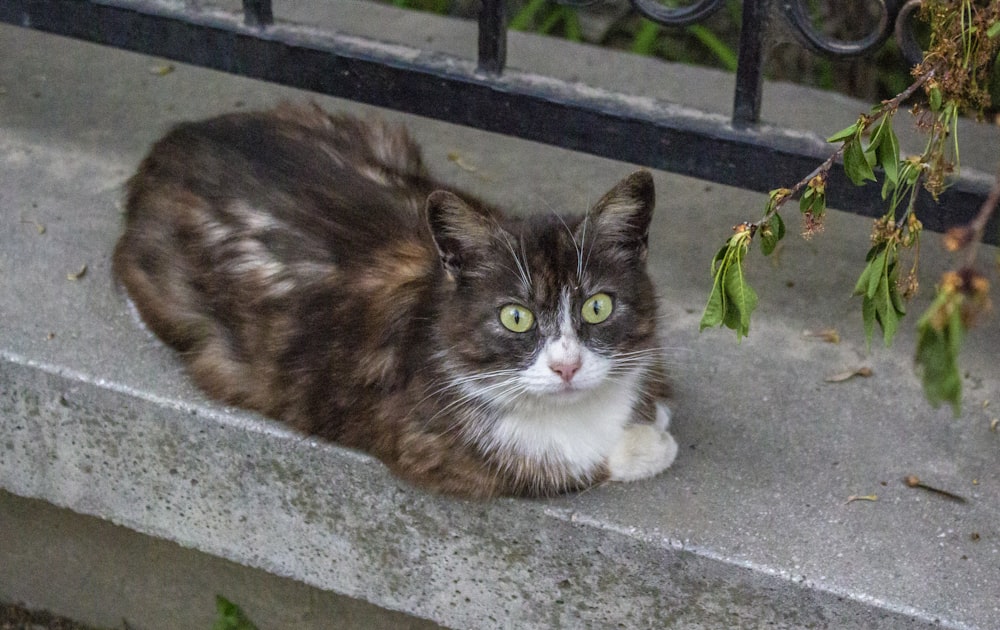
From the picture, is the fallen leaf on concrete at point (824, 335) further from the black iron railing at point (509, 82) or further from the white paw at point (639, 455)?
the white paw at point (639, 455)

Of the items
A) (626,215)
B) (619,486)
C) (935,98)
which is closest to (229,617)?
(619,486)

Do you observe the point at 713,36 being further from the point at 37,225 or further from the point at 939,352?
the point at 939,352

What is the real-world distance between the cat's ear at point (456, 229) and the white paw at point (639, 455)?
44 centimetres

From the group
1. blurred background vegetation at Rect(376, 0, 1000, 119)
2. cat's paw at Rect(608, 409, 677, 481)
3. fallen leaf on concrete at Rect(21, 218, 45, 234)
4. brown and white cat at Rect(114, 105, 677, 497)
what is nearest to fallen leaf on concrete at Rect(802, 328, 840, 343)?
brown and white cat at Rect(114, 105, 677, 497)

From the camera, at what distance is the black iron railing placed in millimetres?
2506

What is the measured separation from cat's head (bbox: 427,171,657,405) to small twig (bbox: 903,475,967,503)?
558 millimetres

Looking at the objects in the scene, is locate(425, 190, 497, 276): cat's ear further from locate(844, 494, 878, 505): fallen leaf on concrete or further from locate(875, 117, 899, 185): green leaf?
locate(844, 494, 878, 505): fallen leaf on concrete

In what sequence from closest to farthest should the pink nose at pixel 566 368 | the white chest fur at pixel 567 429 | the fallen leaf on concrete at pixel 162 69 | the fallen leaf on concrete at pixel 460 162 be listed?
the pink nose at pixel 566 368 → the white chest fur at pixel 567 429 → the fallen leaf on concrete at pixel 460 162 → the fallen leaf on concrete at pixel 162 69

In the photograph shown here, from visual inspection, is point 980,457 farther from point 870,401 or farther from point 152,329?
point 152,329

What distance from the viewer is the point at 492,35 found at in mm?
2621

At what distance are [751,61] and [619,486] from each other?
0.87 meters

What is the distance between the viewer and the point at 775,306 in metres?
2.85

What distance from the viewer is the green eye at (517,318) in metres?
2.15

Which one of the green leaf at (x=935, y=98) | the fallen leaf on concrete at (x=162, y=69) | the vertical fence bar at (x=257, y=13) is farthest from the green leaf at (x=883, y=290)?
the fallen leaf on concrete at (x=162, y=69)
